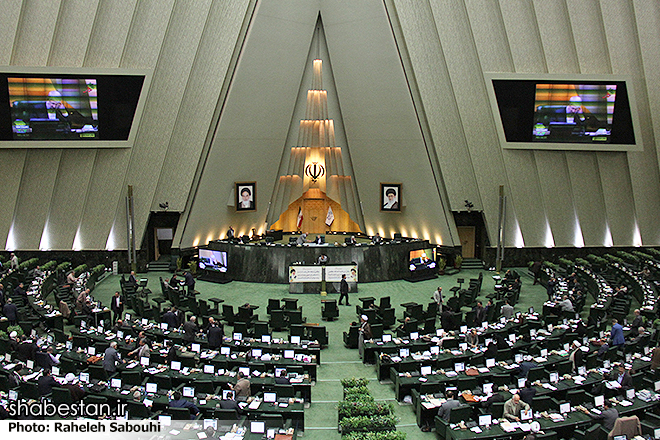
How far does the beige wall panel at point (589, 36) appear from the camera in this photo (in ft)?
75.3

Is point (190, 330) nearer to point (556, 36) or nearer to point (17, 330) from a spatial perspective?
point (17, 330)

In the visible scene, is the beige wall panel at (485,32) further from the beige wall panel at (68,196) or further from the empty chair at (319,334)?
the beige wall panel at (68,196)

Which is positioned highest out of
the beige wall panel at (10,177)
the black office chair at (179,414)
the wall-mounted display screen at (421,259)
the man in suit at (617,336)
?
the beige wall panel at (10,177)

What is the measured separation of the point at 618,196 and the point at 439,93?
10109 millimetres

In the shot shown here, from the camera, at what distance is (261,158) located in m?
28.5

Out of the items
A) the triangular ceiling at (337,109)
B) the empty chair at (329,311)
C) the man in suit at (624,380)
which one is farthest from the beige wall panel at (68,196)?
the man in suit at (624,380)

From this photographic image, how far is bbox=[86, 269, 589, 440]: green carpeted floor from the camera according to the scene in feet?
38.4

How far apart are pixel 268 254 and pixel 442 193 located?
9.27m

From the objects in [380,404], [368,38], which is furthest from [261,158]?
[380,404]

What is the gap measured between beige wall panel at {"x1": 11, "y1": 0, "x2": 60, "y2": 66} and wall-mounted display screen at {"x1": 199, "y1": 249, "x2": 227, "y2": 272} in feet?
34.9

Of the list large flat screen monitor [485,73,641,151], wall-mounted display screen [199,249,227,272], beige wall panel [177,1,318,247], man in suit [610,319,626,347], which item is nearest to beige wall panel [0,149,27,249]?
beige wall panel [177,1,318,247]

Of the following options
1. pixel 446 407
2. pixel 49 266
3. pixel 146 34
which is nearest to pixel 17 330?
pixel 49 266

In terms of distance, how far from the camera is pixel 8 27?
70.8 ft

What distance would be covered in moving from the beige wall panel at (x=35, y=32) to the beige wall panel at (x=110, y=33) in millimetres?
1554
